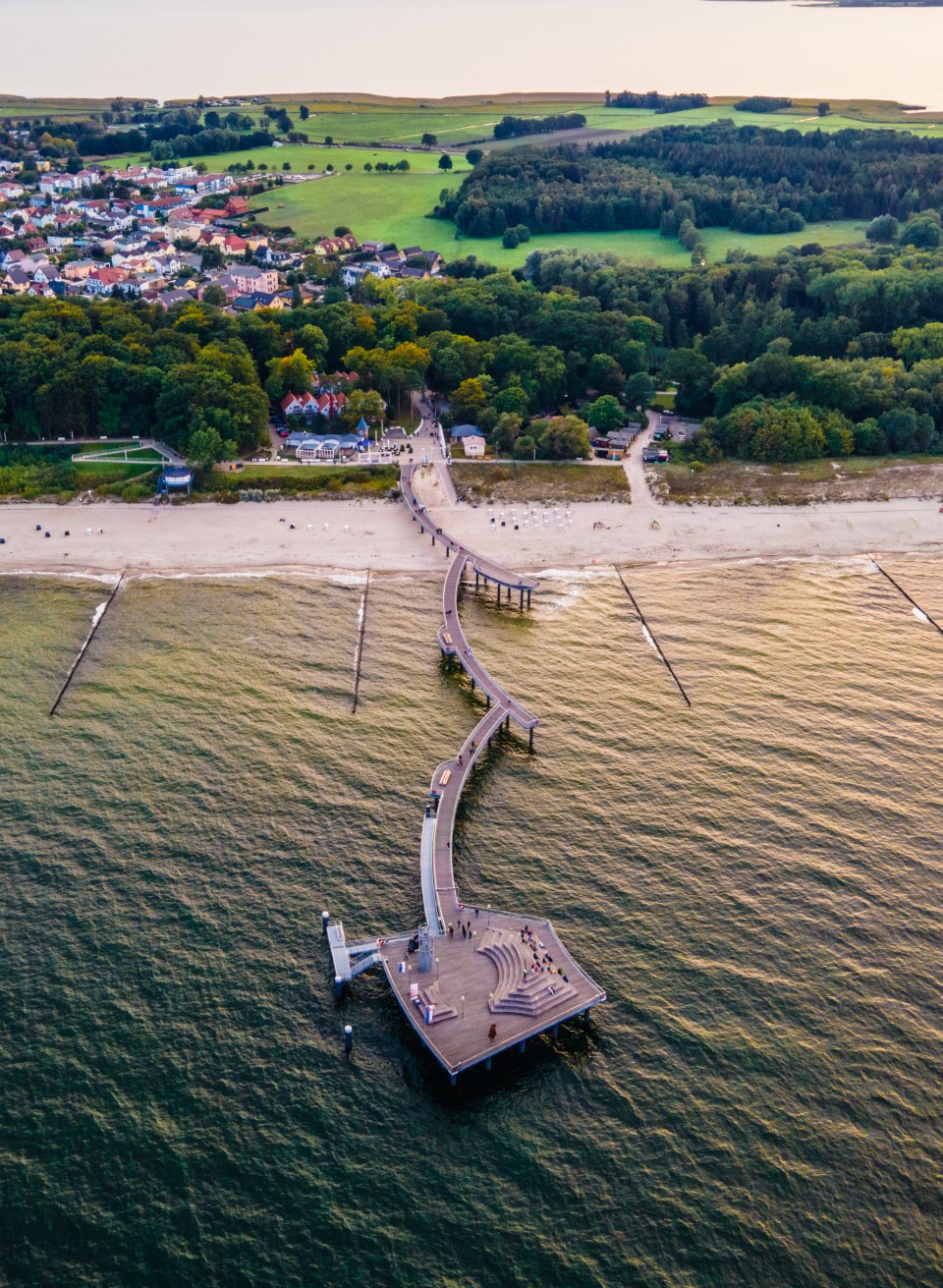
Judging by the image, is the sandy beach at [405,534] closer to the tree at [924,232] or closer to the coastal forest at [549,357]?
the coastal forest at [549,357]

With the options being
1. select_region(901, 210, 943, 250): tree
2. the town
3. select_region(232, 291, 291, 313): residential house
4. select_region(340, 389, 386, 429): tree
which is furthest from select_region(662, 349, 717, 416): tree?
select_region(901, 210, 943, 250): tree

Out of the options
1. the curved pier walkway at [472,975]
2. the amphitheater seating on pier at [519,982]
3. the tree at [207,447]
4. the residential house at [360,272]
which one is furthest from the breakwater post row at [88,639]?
the residential house at [360,272]

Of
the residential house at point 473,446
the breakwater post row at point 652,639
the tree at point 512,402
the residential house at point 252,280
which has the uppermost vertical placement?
the residential house at point 252,280

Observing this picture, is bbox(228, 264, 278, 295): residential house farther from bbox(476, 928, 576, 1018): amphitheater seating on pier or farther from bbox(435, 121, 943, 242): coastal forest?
bbox(476, 928, 576, 1018): amphitheater seating on pier

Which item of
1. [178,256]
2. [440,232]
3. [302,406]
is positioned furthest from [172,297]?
[440,232]

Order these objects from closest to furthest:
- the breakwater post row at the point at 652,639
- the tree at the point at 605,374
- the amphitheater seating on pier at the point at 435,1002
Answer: the amphitheater seating on pier at the point at 435,1002 < the breakwater post row at the point at 652,639 < the tree at the point at 605,374

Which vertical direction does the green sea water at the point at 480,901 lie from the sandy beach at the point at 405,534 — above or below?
below
